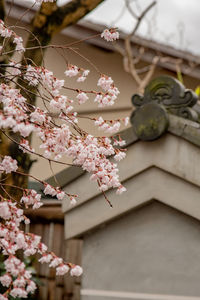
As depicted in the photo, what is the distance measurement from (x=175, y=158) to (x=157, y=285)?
2.62ft

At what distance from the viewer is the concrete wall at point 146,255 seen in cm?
324

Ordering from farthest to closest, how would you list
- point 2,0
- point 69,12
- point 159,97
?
point 69,12
point 2,0
point 159,97

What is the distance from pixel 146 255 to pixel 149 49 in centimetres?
622

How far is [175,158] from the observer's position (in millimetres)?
3234

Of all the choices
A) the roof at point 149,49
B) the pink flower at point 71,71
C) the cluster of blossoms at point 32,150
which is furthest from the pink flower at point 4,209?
the roof at point 149,49

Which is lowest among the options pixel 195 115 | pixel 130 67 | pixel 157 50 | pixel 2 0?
pixel 195 115

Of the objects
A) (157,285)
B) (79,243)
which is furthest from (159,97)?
(79,243)

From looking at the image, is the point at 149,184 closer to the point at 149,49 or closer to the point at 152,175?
the point at 152,175

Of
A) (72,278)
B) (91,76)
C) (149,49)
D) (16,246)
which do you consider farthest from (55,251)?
(149,49)

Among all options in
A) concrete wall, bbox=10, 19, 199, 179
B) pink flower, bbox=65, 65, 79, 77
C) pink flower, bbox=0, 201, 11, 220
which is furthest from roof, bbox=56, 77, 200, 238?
concrete wall, bbox=10, 19, 199, 179

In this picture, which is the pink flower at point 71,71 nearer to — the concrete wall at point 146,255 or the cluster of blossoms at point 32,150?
the cluster of blossoms at point 32,150

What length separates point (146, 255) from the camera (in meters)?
3.37

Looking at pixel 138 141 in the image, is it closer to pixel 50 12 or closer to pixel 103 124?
pixel 103 124

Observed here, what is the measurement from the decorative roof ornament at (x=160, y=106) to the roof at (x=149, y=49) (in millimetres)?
4661
